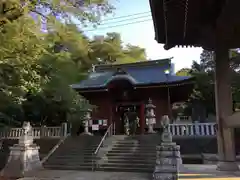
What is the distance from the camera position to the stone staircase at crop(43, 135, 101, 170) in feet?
42.7

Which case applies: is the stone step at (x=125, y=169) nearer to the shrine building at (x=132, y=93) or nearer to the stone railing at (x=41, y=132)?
the stone railing at (x=41, y=132)

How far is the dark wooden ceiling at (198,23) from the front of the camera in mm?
3920

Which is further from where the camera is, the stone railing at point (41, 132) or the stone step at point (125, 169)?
the stone railing at point (41, 132)

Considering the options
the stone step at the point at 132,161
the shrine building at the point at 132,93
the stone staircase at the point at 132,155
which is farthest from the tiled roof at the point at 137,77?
the stone step at the point at 132,161

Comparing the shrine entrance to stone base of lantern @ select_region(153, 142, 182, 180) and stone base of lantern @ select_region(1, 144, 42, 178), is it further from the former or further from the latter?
stone base of lantern @ select_region(153, 142, 182, 180)

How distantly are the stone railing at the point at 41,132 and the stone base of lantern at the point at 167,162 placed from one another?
25.5 feet

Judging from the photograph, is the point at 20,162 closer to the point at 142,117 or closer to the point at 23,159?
the point at 23,159

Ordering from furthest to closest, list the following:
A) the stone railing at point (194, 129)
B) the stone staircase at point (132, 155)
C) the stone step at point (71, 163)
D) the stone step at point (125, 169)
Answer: the stone railing at point (194, 129), the stone step at point (71, 163), the stone staircase at point (132, 155), the stone step at point (125, 169)

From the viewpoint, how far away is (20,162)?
40.1 feet

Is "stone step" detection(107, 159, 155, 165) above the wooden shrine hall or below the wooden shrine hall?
below

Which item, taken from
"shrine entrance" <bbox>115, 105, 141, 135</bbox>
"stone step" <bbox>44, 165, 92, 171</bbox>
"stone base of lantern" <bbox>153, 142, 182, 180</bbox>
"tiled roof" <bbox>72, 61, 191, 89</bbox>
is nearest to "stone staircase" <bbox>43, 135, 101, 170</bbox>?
"stone step" <bbox>44, 165, 92, 171</bbox>

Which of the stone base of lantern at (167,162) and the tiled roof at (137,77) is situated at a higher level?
the tiled roof at (137,77)

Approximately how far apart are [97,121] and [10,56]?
9714 mm

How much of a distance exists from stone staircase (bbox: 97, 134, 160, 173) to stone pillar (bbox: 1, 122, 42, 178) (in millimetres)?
3404
